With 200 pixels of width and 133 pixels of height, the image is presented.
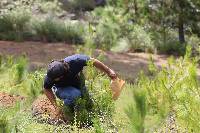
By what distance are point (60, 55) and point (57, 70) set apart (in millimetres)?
5649

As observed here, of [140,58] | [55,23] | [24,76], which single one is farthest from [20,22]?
[24,76]

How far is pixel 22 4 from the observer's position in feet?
48.7

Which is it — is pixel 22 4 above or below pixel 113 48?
above

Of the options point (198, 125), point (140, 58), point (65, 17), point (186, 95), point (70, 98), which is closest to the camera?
point (198, 125)

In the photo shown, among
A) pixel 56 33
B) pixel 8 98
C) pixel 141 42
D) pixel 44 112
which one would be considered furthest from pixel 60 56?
pixel 44 112

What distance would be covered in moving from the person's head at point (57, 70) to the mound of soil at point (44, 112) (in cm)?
34

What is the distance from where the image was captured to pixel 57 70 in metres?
4.94

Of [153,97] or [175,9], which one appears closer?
[153,97]

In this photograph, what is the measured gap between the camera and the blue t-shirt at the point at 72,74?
197 inches

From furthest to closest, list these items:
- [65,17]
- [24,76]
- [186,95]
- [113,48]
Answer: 1. [65,17]
2. [113,48]
3. [24,76]
4. [186,95]

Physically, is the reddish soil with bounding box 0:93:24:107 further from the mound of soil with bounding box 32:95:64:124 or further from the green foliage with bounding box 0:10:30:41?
the green foliage with bounding box 0:10:30:41

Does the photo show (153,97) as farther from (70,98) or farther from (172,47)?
(172,47)

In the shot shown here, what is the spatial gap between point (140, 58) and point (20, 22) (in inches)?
128

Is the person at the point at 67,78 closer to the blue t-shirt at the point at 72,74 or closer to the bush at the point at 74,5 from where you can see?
the blue t-shirt at the point at 72,74
